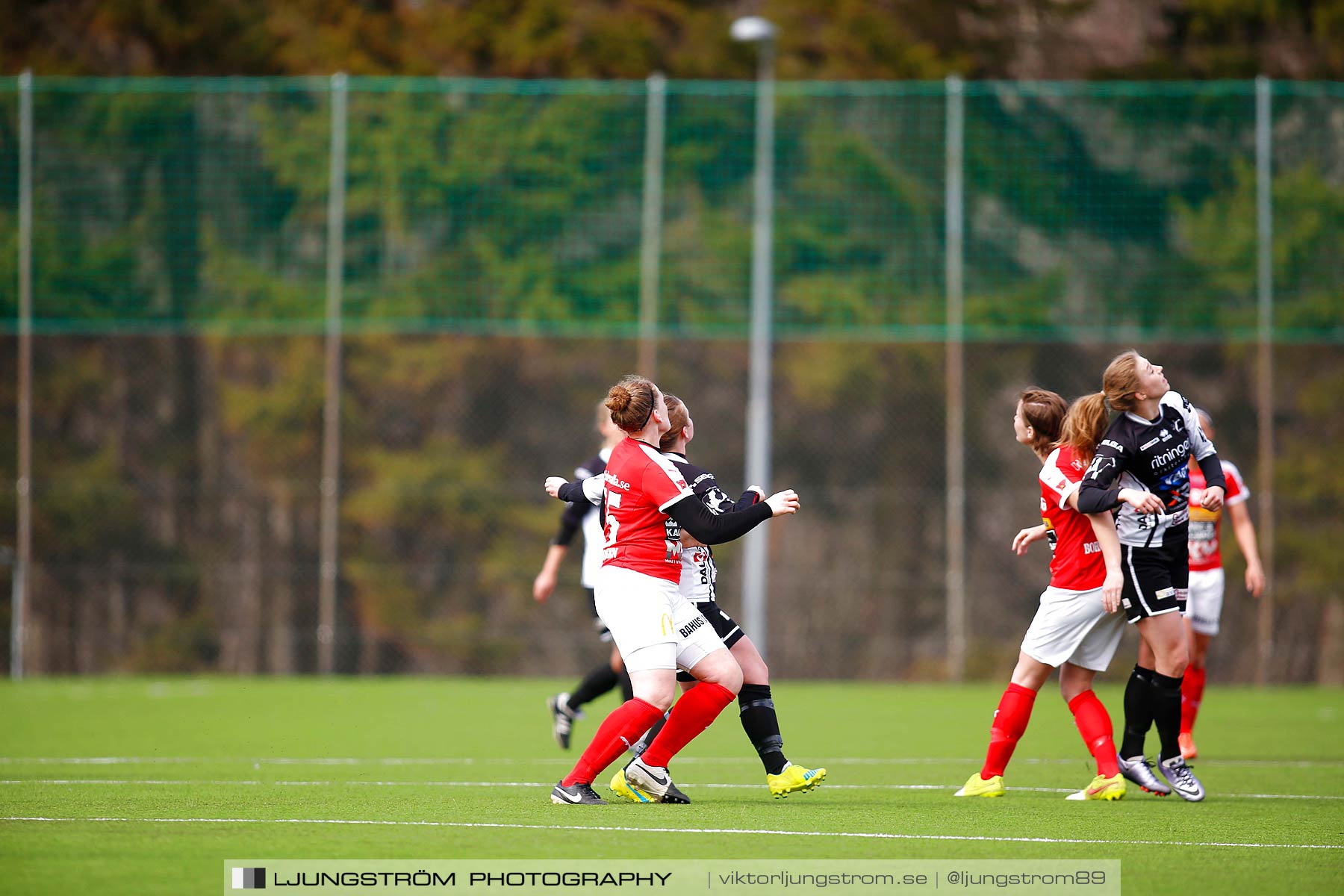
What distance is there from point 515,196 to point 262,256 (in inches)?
115

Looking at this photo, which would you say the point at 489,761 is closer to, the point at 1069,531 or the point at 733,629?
the point at 733,629

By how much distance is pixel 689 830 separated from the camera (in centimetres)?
552

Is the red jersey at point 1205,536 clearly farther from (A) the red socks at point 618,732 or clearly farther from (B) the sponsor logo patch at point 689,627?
(A) the red socks at point 618,732

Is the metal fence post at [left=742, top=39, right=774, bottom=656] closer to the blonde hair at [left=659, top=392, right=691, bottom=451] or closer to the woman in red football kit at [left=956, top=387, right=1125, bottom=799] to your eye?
the woman in red football kit at [left=956, top=387, right=1125, bottom=799]

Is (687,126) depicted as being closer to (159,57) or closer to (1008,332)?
(1008,332)

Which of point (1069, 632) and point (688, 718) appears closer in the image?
point (688, 718)

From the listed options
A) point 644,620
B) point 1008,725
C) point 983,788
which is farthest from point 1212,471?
point 644,620

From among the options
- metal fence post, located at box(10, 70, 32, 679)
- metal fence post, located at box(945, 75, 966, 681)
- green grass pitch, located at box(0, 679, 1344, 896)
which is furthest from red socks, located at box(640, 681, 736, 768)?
metal fence post, located at box(10, 70, 32, 679)

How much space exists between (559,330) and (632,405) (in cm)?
1134

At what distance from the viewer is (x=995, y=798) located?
265 inches

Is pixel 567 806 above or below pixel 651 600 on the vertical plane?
below

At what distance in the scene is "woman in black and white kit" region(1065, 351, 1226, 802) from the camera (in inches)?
267

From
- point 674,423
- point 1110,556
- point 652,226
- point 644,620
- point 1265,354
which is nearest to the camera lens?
point 644,620

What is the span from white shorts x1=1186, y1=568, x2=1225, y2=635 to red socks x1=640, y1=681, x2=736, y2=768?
381cm
